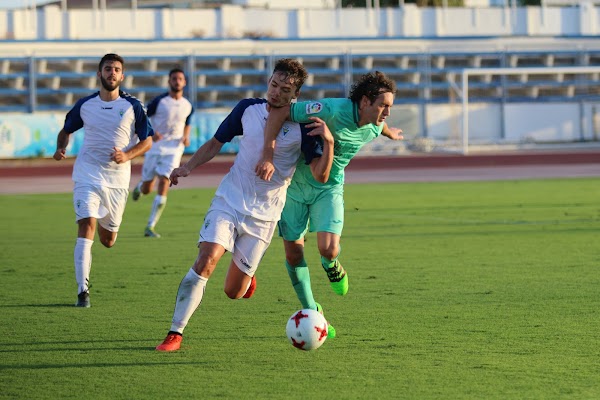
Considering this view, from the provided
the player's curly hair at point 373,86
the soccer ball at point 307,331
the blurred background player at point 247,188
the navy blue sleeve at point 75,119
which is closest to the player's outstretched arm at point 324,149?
the blurred background player at point 247,188

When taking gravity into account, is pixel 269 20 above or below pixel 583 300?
above

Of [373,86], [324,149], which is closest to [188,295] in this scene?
[324,149]

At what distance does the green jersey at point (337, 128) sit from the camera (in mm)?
7270

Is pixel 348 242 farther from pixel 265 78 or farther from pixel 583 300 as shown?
pixel 265 78

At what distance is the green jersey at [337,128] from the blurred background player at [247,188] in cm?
11

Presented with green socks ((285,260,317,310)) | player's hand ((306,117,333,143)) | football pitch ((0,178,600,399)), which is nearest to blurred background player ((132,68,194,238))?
football pitch ((0,178,600,399))

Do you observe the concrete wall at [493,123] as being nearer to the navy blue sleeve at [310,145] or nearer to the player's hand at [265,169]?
the navy blue sleeve at [310,145]

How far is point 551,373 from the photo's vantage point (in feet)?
21.1

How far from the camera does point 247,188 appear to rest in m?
7.38

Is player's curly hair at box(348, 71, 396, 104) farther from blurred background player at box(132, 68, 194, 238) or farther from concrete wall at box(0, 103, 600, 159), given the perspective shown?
concrete wall at box(0, 103, 600, 159)

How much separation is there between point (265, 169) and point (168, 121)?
31.4ft

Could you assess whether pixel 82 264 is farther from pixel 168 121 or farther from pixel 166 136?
pixel 168 121

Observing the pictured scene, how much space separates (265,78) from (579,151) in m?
13.2

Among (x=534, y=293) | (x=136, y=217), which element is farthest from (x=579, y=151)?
(x=534, y=293)
